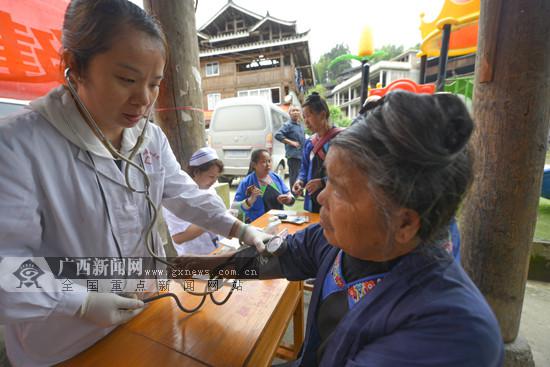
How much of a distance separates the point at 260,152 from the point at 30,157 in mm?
2552

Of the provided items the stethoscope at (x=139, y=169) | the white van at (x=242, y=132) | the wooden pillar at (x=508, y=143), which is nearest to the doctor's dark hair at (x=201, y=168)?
the stethoscope at (x=139, y=169)

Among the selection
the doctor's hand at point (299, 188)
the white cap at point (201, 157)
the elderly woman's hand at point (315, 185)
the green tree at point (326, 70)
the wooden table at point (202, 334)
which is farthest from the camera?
the green tree at point (326, 70)

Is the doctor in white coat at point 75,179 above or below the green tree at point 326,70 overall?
below

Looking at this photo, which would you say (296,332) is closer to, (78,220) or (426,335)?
(426,335)

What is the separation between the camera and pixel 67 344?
942 mm

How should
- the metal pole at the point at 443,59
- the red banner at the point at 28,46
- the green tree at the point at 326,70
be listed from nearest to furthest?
the red banner at the point at 28,46, the metal pole at the point at 443,59, the green tree at the point at 326,70

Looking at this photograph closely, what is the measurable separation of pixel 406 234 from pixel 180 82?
6.51 ft

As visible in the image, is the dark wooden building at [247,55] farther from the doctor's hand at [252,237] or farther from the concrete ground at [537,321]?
the doctor's hand at [252,237]

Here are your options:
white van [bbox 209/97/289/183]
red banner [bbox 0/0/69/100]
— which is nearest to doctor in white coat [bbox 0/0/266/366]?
red banner [bbox 0/0/69/100]

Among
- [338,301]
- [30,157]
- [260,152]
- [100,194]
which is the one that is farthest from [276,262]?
[260,152]

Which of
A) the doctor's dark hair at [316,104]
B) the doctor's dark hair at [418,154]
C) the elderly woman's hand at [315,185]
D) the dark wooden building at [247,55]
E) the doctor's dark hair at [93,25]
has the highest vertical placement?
the dark wooden building at [247,55]

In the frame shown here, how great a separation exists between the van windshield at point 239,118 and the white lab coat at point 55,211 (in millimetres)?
6254

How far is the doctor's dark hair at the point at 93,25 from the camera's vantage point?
85 centimetres

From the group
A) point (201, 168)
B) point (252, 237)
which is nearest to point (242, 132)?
point (201, 168)
